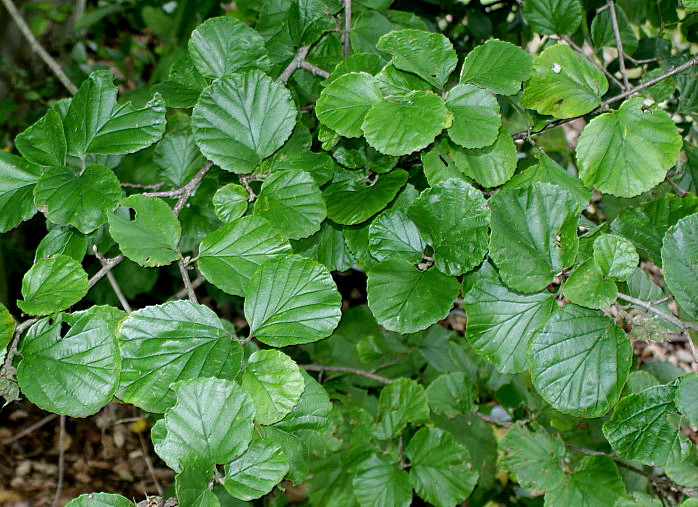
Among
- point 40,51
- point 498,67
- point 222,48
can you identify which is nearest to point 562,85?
point 498,67

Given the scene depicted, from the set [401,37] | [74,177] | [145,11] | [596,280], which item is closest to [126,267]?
[145,11]

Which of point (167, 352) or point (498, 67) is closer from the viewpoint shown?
point (167, 352)

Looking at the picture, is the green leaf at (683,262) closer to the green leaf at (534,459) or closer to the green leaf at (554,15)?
the green leaf at (534,459)

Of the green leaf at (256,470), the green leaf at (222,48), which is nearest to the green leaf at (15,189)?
the green leaf at (222,48)

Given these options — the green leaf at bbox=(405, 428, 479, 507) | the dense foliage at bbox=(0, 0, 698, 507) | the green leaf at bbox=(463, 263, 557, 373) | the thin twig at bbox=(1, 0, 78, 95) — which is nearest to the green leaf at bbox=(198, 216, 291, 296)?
the dense foliage at bbox=(0, 0, 698, 507)

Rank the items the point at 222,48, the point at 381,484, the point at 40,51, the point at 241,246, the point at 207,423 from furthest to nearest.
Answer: the point at 40,51 → the point at 381,484 → the point at 222,48 → the point at 241,246 → the point at 207,423

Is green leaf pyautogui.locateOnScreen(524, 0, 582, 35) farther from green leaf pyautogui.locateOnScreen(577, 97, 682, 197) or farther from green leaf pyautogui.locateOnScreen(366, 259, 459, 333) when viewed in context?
green leaf pyautogui.locateOnScreen(366, 259, 459, 333)

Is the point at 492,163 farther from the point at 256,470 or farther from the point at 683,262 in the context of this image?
the point at 256,470
